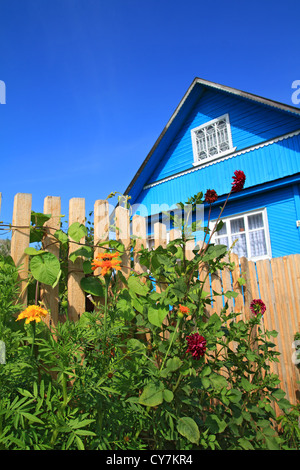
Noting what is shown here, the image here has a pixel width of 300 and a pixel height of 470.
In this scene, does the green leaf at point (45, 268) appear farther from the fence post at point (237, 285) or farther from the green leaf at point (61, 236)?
the fence post at point (237, 285)

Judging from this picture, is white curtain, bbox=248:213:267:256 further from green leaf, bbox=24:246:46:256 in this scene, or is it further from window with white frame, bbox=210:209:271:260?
green leaf, bbox=24:246:46:256

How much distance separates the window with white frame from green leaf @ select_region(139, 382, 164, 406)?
22.2 ft

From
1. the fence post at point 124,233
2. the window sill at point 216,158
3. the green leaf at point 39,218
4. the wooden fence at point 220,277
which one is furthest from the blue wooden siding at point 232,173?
the green leaf at point 39,218

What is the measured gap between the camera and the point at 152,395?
148 centimetres

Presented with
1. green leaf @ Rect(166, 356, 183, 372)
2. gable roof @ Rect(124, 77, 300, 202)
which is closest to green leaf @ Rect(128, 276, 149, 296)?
green leaf @ Rect(166, 356, 183, 372)

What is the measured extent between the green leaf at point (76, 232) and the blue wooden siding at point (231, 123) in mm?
7355

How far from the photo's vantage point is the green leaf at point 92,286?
6.77 ft

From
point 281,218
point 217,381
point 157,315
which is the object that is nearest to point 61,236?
point 157,315

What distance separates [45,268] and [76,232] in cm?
32

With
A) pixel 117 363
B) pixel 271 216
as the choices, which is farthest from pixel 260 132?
pixel 117 363

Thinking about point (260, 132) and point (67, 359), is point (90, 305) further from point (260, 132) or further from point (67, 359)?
point (260, 132)

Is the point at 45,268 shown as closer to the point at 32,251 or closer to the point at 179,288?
the point at 32,251
